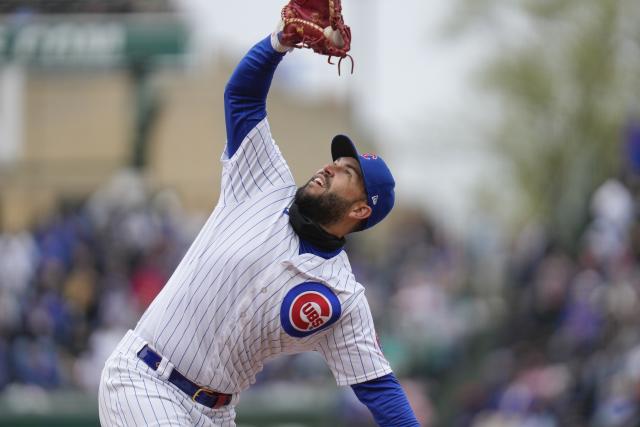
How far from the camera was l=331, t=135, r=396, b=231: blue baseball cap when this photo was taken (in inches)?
199

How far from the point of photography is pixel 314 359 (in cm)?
1473

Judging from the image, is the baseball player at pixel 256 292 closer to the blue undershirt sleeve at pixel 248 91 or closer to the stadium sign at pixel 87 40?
the blue undershirt sleeve at pixel 248 91

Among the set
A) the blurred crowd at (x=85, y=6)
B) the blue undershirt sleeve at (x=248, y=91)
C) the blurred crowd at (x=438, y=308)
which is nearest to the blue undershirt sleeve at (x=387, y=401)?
the blue undershirt sleeve at (x=248, y=91)

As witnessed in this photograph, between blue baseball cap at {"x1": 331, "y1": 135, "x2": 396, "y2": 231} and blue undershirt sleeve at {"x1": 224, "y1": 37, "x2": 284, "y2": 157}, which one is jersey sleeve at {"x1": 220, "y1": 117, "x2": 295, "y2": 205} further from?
blue baseball cap at {"x1": 331, "y1": 135, "x2": 396, "y2": 231}

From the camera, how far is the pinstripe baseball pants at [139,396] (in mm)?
4895

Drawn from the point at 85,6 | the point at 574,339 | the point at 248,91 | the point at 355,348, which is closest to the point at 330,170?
the point at 248,91

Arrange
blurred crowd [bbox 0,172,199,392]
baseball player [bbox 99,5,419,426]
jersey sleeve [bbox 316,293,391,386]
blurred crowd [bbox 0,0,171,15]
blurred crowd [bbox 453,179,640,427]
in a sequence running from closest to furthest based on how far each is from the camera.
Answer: baseball player [bbox 99,5,419,426] → jersey sleeve [bbox 316,293,391,386] → blurred crowd [bbox 453,179,640,427] → blurred crowd [bbox 0,172,199,392] → blurred crowd [bbox 0,0,171,15]

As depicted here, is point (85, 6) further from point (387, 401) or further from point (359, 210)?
point (387, 401)

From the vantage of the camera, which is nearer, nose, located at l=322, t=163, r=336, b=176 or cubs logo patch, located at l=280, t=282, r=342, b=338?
cubs logo patch, located at l=280, t=282, r=342, b=338

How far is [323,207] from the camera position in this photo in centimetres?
504

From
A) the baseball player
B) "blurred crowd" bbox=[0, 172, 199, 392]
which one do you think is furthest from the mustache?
"blurred crowd" bbox=[0, 172, 199, 392]

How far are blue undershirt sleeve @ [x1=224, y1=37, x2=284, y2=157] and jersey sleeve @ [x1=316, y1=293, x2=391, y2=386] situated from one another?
84cm

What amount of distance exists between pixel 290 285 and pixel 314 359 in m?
9.84

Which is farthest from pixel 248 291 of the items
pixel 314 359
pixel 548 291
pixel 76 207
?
pixel 76 207
